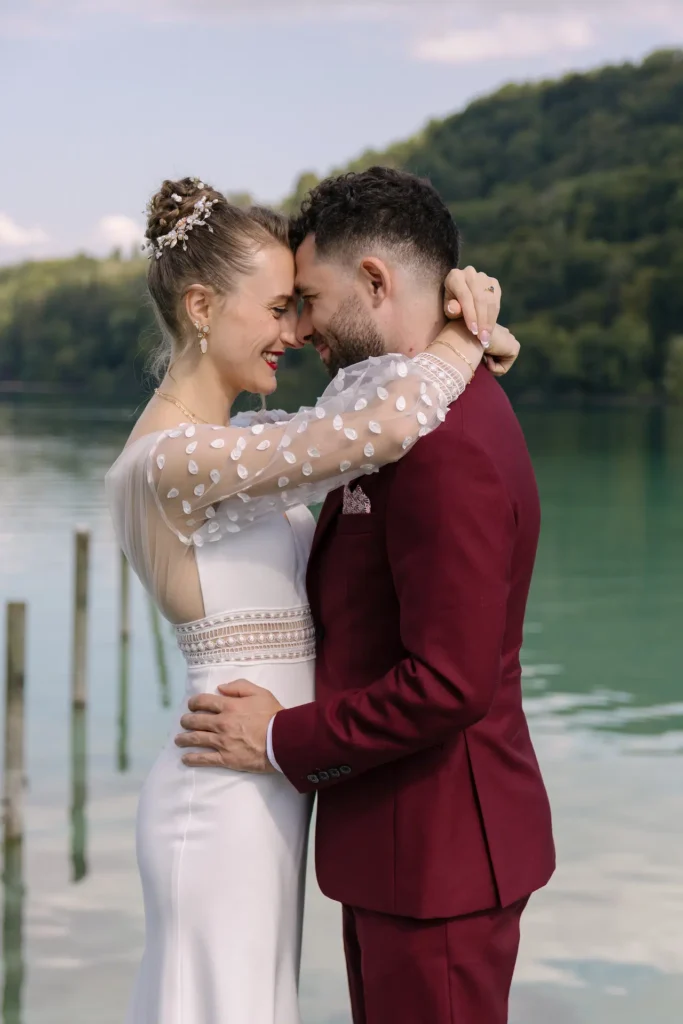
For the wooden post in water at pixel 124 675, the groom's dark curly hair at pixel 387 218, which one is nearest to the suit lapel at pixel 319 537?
the groom's dark curly hair at pixel 387 218

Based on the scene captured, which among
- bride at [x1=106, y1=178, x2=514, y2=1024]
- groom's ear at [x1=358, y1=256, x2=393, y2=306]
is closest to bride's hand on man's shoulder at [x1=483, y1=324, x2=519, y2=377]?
bride at [x1=106, y1=178, x2=514, y2=1024]

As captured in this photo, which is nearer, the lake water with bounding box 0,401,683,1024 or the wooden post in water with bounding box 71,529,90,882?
the lake water with bounding box 0,401,683,1024

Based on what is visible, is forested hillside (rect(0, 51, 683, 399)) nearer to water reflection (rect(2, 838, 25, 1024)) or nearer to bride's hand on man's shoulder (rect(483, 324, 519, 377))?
water reflection (rect(2, 838, 25, 1024))

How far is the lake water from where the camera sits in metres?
7.38

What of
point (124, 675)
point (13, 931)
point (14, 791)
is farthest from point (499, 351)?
point (124, 675)

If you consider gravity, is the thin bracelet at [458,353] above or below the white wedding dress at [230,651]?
above

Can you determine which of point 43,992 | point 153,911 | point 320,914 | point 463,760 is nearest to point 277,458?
point 463,760

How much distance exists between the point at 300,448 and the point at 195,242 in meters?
0.62

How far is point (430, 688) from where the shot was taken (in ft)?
8.43

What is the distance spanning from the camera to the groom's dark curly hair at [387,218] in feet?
9.26

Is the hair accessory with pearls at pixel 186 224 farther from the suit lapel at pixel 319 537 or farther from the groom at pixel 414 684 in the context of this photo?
the suit lapel at pixel 319 537

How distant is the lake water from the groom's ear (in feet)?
3.32

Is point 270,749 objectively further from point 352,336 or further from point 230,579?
point 352,336

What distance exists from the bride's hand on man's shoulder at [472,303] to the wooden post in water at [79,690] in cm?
790
